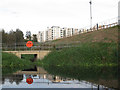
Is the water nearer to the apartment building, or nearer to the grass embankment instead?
the grass embankment

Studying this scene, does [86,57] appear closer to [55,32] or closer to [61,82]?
[61,82]

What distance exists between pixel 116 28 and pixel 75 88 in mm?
31710

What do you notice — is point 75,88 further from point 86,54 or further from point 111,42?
point 111,42

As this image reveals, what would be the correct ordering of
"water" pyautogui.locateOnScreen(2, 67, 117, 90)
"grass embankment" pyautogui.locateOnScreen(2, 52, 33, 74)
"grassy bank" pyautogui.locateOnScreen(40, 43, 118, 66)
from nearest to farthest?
Result: "water" pyautogui.locateOnScreen(2, 67, 117, 90) < "grassy bank" pyautogui.locateOnScreen(40, 43, 118, 66) < "grass embankment" pyautogui.locateOnScreen(2, 52, 33, 74)

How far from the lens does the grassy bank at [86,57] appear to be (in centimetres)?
2498

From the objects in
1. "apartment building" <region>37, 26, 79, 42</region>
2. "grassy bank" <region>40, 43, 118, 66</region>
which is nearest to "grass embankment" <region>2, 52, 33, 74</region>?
"grassy bank" <region>40, 43, 118, 66</region>

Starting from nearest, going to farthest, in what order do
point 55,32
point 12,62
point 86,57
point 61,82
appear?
1. point 61,82
2. point 86,57
3. point 12,62
4. point 55,32

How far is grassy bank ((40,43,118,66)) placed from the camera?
82.0 feet

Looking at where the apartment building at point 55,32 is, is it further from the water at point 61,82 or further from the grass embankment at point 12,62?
the water at point 61,82

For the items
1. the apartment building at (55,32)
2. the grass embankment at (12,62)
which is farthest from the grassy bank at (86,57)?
the apartment building at (55,32)

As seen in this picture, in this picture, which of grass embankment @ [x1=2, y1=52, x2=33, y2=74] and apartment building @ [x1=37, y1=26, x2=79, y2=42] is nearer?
grass embankment @ [x1=2, y1=52, x2=33, y2=74]

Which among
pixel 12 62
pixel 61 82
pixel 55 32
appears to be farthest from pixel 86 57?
pixel 55 32

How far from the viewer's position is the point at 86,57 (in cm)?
2552

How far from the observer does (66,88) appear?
1055 cm
